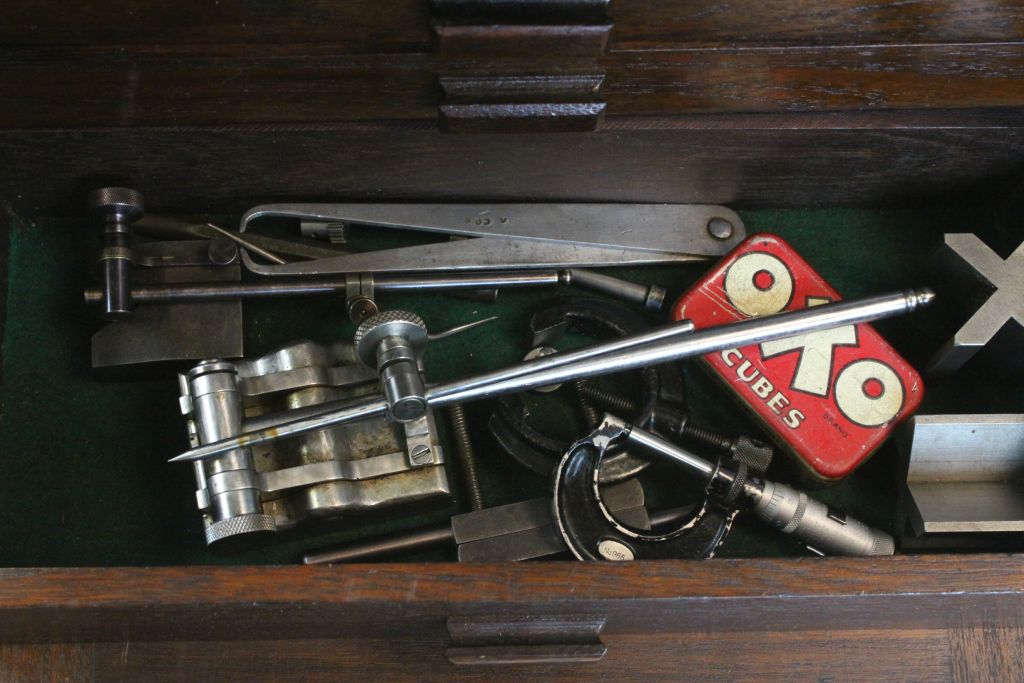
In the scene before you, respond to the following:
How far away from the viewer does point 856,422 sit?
51.7 inches

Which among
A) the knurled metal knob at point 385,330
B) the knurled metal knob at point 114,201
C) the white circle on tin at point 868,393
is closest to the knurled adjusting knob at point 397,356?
the knurled metal knob at point 385,330

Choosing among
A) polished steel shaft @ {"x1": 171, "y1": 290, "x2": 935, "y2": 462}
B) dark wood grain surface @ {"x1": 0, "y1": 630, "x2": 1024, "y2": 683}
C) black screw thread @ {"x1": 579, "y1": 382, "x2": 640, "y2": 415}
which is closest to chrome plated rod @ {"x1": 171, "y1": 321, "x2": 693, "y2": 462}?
polished steel shaft @ {"x1": 171, "y1": 290, "x2": 935, "y2": 462}

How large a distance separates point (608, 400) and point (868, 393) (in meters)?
0.29

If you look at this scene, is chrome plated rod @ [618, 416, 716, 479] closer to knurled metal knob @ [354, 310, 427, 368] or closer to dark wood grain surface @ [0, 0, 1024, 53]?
knurled metal knob @ [354, 310, 427, 368]

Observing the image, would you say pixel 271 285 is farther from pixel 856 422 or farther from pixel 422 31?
pixel 856 422

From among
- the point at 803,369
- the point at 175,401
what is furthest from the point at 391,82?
the point at 803,369

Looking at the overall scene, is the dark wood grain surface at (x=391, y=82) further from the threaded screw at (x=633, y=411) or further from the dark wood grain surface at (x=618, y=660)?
the dark wood grain surface at (x=618, y=660)

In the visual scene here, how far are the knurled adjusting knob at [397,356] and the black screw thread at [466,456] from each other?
0.09 metres

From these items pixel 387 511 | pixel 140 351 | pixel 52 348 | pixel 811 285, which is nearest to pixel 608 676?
pixel 387 511

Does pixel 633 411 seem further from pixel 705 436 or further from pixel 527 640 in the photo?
pixel 527 640

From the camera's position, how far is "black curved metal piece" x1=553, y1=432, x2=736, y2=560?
122 centimetres

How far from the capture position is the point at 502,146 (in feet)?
4.32

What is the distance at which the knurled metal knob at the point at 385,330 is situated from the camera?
3.99 feet

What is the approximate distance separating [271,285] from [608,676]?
558mm
